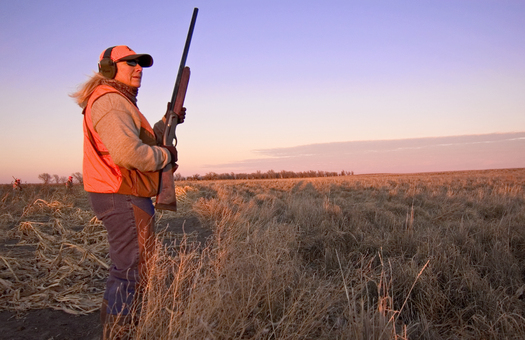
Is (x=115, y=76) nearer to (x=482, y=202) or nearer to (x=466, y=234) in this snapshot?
(x=466, y=234)

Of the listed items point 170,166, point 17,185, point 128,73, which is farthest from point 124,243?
point 17,185

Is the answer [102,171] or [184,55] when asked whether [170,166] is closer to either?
[102,171]

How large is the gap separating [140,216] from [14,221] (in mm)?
6618

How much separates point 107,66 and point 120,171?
2.37 ft

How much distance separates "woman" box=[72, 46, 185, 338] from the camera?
2.25 metres

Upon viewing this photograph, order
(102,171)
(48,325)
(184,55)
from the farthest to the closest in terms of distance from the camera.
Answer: (184,55) < (48,325) < (102,171)

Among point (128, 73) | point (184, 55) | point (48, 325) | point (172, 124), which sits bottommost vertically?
point (48, 325)

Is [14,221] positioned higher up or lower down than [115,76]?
lower down

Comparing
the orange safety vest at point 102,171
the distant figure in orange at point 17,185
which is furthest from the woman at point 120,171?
the distant figure in orange at point 17,185

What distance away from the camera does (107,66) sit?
2424 mm

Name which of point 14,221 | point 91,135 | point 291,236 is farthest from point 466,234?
point 14,221

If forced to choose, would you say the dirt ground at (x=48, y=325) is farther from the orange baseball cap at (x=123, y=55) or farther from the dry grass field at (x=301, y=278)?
the orange baseball cap at (x=123, y=55)

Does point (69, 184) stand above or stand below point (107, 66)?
below

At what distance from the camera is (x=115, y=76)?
2480mm
